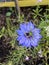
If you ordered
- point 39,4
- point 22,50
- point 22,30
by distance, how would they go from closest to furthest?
point 22,30 < point 22,50 < point 39,4

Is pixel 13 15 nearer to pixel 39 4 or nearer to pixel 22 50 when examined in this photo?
pixel 39 4

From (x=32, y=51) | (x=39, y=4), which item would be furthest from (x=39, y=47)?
(x=39, y=4)

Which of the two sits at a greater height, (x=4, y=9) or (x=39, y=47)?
(x=4, y=9)

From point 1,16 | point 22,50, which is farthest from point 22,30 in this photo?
point 1,16

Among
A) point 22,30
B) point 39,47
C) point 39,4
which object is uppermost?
point 39,4

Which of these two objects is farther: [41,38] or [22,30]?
[41,38]

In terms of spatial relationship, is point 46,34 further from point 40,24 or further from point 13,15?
point 13,15

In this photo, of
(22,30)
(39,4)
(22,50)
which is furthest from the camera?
(39,4)
